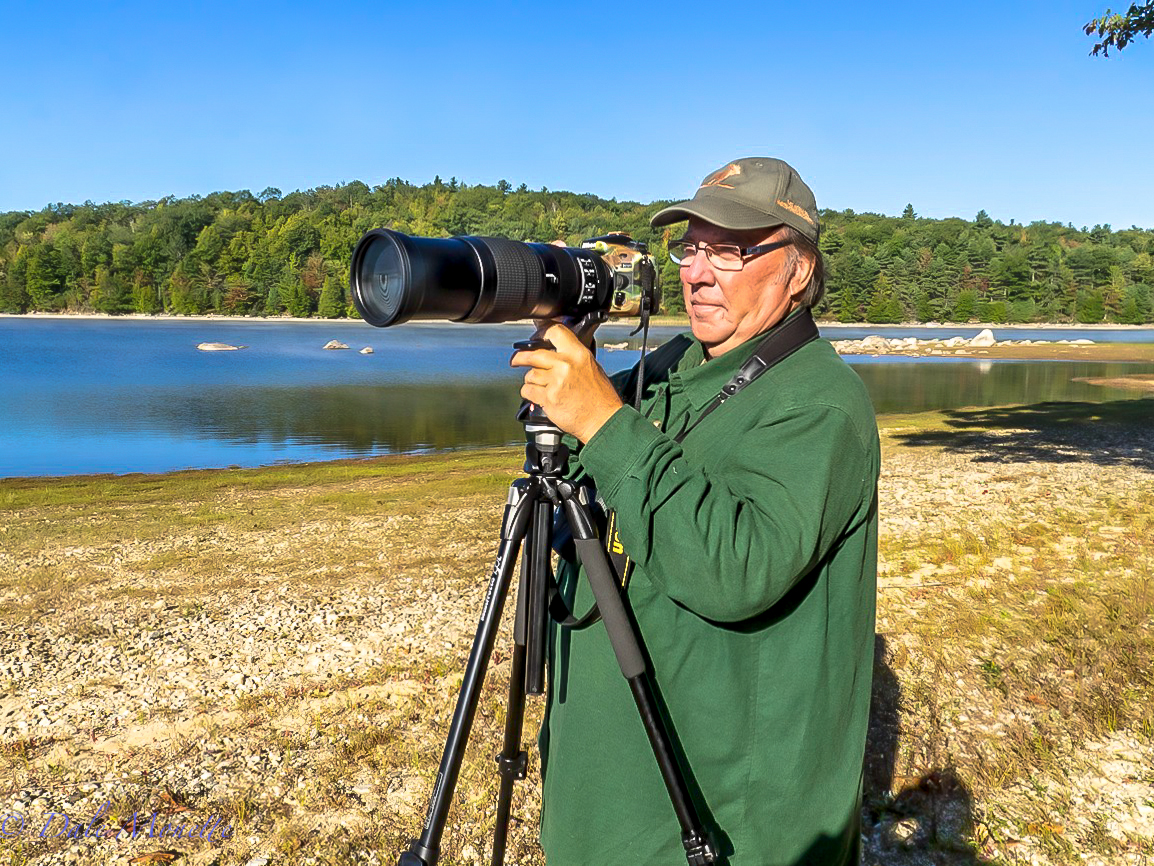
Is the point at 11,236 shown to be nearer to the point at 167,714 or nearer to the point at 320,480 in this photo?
the point at 320,480

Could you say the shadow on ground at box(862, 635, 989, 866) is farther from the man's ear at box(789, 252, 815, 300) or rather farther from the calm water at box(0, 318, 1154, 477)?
the calm water at box(0, 318, 1154, 477)

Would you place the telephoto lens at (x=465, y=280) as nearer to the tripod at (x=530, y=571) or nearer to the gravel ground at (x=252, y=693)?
the tripod at (x=530, y=571)

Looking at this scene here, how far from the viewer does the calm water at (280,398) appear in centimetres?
1694

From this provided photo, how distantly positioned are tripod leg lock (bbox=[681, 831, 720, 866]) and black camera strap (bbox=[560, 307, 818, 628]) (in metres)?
0.37

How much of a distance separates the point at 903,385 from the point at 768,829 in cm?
2960

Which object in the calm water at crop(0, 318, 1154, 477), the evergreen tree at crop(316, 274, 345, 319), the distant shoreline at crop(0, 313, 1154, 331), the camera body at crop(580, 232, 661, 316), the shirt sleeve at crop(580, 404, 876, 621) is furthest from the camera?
the evergreen tree at crop(316, 274, 345, 319)

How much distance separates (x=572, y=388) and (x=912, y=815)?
2.17 meters

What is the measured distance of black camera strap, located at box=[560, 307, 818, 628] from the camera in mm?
1316

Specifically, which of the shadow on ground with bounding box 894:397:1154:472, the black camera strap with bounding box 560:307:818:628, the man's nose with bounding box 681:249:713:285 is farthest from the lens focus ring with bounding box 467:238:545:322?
the shadow on ground with bounding box 894:397:1154:472

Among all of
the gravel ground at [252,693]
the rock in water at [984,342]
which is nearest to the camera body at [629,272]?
the gravel ground at [252,693]

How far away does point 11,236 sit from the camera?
116 metres

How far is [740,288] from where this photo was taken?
4.60 feet

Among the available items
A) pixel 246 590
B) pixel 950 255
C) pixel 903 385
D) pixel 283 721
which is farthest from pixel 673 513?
pixel 950 255

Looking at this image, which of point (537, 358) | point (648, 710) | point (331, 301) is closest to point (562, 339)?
point (537, 358)
